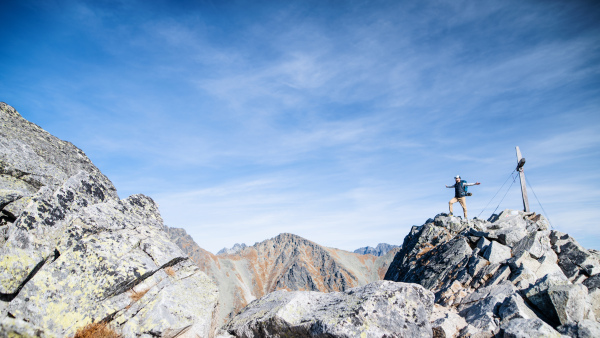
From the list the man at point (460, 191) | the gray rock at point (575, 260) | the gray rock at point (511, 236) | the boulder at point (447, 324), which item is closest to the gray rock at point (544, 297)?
the boulder at point (447, 324)

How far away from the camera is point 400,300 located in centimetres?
1158

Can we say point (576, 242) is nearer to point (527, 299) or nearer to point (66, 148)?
point (527, 299)

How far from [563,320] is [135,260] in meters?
17.2

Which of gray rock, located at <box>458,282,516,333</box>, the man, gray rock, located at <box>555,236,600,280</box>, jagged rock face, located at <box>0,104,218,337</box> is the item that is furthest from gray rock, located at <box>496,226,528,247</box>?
jagged rock face, located at <box>0,104,218,337</box>

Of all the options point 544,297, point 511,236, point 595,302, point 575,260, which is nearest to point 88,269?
point 544,297

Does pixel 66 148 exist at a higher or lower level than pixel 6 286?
higher

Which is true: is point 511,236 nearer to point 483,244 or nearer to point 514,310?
point 483,244

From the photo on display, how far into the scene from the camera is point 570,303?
1205cm

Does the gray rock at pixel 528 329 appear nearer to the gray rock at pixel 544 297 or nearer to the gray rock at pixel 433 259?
the gray rock at pixel 544 297

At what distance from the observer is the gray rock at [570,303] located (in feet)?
39.2

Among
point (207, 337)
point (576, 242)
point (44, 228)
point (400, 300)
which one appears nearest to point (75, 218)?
point (44, 228)

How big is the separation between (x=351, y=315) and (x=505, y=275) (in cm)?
1307

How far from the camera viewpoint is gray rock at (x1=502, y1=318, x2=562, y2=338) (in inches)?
401

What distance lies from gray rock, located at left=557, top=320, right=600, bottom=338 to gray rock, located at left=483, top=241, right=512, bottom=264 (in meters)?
9.31
